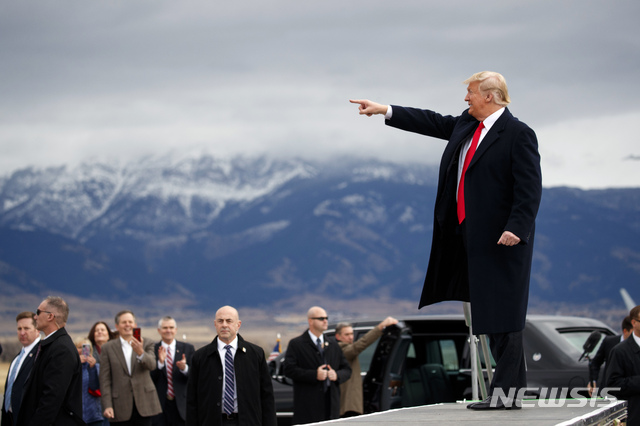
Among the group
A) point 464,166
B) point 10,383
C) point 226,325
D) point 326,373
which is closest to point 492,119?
point 464,166

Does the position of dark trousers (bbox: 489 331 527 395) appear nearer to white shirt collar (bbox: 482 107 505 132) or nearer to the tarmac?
the tarmac

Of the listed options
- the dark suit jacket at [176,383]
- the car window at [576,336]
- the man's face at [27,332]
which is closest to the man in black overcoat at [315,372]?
the dark suit jacket at [176,383]

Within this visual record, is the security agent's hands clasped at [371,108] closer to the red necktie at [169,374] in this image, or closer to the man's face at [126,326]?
the man's face at [126,326]

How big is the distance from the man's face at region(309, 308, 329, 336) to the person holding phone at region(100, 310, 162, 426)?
1820mm

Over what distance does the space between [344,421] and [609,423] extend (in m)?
1.40

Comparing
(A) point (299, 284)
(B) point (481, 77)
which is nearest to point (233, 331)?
(B) point (481, 77)

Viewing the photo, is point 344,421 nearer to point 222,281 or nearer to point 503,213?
point 503,213

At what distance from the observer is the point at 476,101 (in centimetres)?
512

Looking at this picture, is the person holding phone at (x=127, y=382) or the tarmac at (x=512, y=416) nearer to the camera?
the tarmac at (x=512, y=416)

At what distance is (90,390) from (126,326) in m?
0.77

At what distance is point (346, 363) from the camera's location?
1076cm

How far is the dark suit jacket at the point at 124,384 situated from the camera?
9922mm

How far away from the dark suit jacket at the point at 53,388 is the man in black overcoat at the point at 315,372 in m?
3.47

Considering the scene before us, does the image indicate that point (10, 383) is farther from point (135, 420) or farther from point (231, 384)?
point (135, 420)
